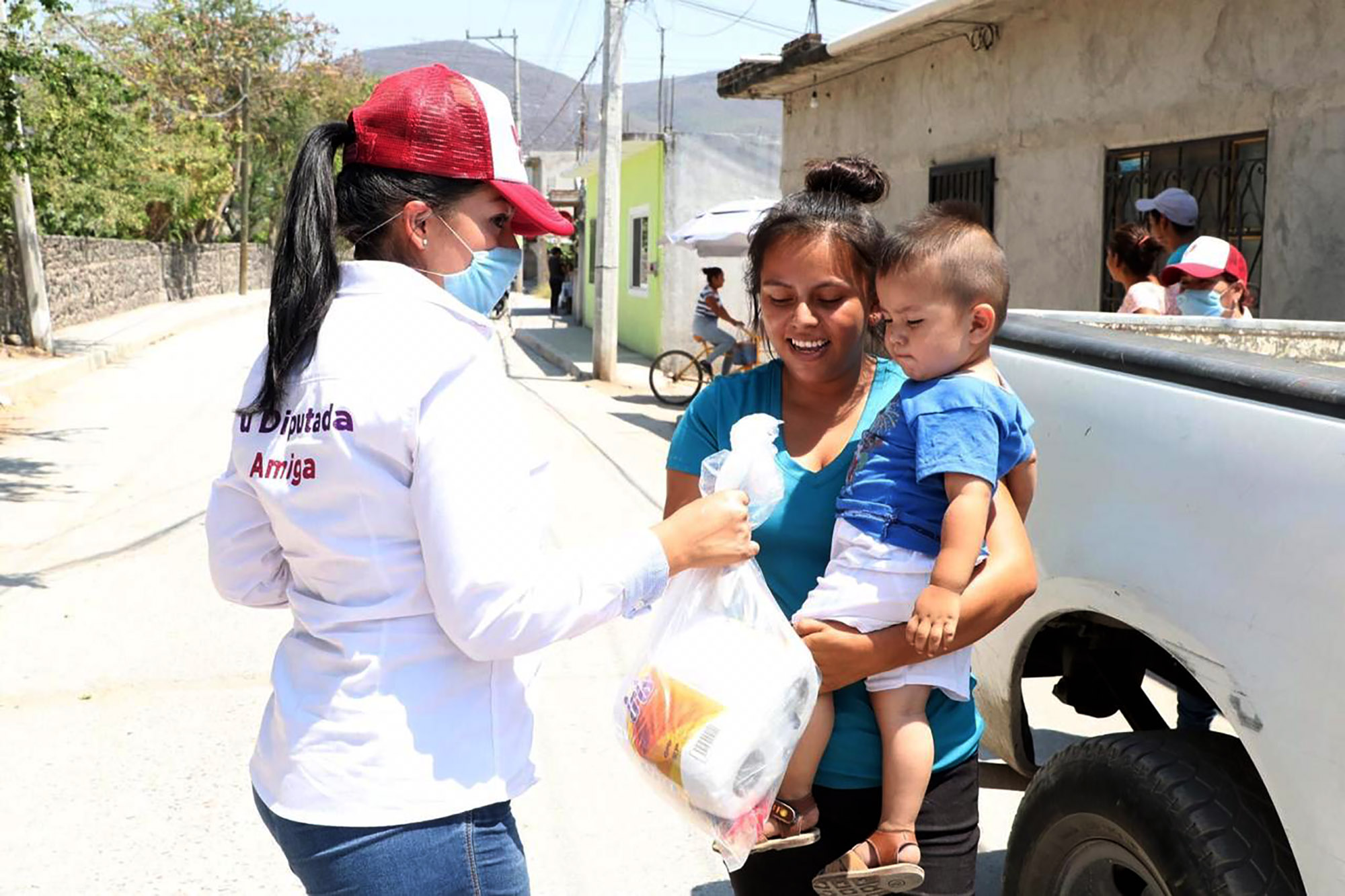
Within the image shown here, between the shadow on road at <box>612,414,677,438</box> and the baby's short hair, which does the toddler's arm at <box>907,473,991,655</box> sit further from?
the shadow on road at <box>612,414,677,438</box>

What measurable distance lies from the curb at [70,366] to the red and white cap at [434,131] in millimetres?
14357

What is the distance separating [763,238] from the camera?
2.32m

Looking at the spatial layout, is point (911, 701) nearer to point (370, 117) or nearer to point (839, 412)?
point (839, 412)

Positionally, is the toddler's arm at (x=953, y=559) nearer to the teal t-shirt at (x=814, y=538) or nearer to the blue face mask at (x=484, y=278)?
the teal t-shirt at (x=814, y=538)

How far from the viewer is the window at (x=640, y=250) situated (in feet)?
77.5

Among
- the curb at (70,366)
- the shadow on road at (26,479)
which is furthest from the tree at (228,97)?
the shadow on road at (26,479)

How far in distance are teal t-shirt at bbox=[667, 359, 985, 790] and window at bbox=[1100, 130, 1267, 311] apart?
560 centimetres

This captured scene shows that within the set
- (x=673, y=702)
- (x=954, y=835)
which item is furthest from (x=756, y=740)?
(x=954, y=835)

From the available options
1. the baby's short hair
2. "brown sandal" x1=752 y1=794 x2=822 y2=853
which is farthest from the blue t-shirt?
"brown sandal" x1=752 y1=794 x2=822 y2=853

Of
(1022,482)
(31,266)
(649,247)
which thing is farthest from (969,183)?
(31,266)

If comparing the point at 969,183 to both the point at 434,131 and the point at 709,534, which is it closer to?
the point at 709,534

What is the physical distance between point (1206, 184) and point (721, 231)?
6.78 metres

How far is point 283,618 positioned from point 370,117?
5051 millimetres

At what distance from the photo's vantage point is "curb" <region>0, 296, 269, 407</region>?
15.4 meters
